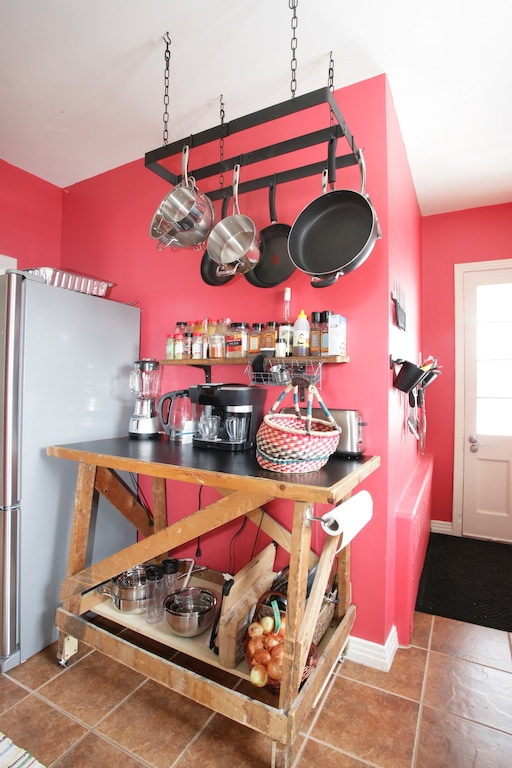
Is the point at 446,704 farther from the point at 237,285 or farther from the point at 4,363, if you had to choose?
the point at 4,363

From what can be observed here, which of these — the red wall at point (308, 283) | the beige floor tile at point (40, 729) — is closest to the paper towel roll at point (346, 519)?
the red wall at point (308, 283)

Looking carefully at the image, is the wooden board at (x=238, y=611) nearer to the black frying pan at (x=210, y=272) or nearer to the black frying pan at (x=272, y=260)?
the black frying pan at (x=272, y=260)

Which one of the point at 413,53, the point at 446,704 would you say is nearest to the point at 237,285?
the point at 413,53

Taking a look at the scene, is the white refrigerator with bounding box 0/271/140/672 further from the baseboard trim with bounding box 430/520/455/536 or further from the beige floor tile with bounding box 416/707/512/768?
the baseboard trim with bounding box 430/520/455/536

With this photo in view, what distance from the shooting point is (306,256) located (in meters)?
1.68

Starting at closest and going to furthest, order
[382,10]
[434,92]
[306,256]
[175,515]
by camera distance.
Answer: [382,10], [306,256], [434,92], [175,515]

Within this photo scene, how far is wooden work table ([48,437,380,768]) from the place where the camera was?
46.4 inches

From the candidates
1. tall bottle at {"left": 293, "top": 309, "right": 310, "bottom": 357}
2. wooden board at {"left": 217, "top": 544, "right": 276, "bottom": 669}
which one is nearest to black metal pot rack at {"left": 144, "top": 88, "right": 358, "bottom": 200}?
tall bottle at {"left": 293, "top": 309, "right": 310, "bottom": 357}

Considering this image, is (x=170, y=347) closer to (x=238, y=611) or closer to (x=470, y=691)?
(x=238, y=611)

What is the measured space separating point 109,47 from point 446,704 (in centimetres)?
299

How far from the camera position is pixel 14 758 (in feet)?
4.11

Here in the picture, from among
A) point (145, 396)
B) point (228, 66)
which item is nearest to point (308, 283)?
point (228, 66)

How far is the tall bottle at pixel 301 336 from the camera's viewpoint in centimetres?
174

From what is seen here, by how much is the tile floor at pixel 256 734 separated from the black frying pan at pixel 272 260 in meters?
1.77
